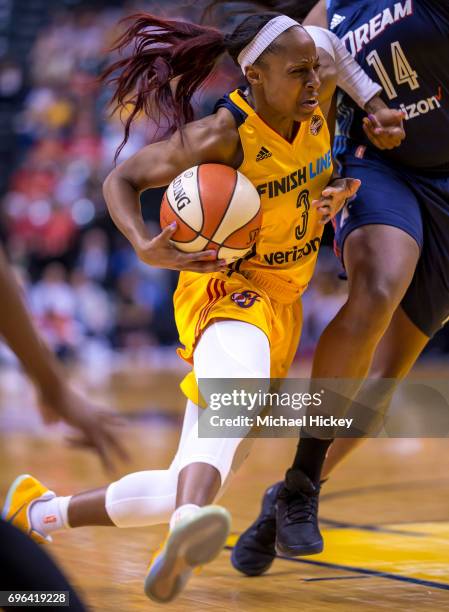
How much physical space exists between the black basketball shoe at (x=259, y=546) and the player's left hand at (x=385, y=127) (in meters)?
1.44

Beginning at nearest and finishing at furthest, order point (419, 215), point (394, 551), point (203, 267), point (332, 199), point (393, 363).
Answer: point (203, 267), point (332, 199), point (419, 215), point (393, 363), point (394, 551)

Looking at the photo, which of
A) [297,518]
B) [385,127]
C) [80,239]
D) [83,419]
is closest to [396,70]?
[385,127]

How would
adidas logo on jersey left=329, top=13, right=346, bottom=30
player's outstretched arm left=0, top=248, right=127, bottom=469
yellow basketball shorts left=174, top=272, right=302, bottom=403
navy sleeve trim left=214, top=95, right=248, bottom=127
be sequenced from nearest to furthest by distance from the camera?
player's outstretched arm left=0, top=248, right=127, bottom=469 → yellow basketball shorts left=174, top=272, right=302, bottom=403 → navy sleeve trim left=214, top=95, right=248, bottom=127 → adidas logo on jersey left=329, top=13, right=346, bottom=30

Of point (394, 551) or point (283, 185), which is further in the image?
point (394, 551)

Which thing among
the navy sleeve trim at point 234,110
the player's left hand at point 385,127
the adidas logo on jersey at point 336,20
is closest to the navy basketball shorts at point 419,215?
the player's left hand at point 385,127

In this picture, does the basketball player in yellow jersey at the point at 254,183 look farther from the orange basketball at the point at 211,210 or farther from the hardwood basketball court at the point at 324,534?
the hardwood basketball court at the point at 324,534

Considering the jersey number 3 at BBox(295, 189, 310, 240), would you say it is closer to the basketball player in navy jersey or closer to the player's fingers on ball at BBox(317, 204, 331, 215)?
the player's fingers on ball at BBox(317, 204, 331, 215)

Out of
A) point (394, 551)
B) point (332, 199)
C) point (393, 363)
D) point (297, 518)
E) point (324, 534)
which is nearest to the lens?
point (332, 199)

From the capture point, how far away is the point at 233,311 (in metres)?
3.52

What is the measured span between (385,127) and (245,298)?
940 millimetres

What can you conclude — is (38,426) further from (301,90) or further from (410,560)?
(301,90)

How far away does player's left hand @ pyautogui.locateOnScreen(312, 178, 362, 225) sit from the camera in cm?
360

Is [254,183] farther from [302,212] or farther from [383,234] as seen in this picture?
[383,234]

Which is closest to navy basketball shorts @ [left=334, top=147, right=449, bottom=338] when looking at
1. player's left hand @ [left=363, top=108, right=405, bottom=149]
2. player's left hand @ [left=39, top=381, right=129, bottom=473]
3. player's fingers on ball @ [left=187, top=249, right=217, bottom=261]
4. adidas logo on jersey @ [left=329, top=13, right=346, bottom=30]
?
player's left hand @ [left=363, top=108, right=405, bottom=149]
